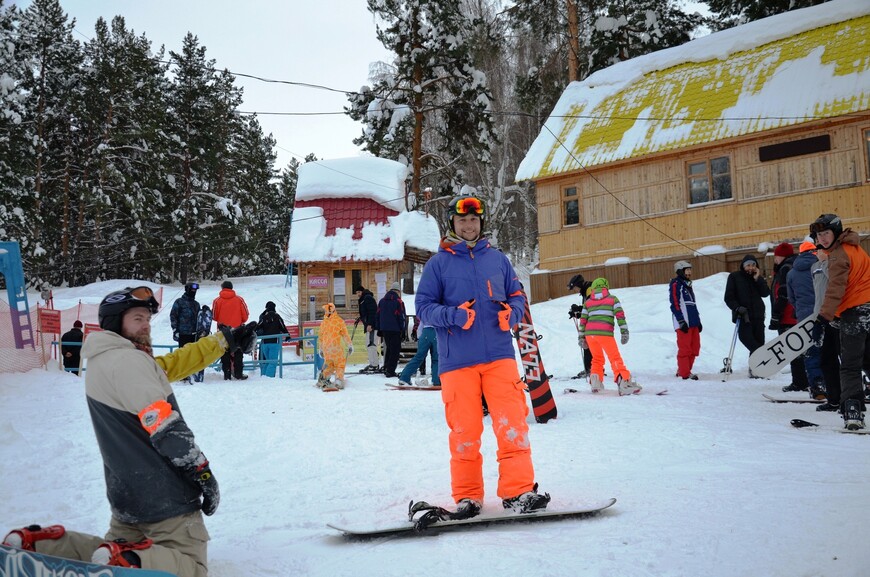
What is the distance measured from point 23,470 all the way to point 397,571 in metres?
4.22

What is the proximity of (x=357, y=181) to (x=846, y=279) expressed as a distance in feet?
68.7

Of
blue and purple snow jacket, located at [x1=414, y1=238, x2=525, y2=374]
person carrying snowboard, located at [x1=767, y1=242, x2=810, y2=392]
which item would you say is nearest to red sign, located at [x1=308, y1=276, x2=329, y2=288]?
person carrying snowboard, located at [x1=767, y1=242, x2=810, y2=392]

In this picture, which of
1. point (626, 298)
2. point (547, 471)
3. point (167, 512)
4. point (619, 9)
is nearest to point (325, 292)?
point (626, 298)

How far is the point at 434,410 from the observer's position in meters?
8.81

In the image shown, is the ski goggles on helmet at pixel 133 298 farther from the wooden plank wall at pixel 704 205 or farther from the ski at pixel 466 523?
the wooden plank wall at pixel 704 205

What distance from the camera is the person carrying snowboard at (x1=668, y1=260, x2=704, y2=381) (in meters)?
→ 11.4

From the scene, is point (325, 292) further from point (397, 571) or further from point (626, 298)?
point (397, 571)

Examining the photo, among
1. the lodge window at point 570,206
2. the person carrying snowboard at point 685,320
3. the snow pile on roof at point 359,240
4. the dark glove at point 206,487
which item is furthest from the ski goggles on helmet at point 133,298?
the snow pile on roof at point 359,240

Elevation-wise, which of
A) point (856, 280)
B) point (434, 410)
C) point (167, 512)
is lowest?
point (434, 410)

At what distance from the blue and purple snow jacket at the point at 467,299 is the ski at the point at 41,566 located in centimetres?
214

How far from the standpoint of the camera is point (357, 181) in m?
25.3

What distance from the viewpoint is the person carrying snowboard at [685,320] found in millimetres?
11398

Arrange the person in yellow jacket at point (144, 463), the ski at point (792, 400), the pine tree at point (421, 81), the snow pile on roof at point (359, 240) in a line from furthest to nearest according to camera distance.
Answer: the pine tree at point (421, 81) → the snow pile on roof at point (359, 240) → the ski at point (792, 400) → the person in yellow jacket at point (144, 463)

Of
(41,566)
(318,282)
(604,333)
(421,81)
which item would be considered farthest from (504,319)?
(421,81)
